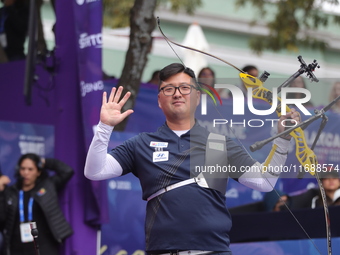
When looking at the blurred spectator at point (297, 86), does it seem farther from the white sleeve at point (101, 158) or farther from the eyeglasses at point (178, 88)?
the white sleeve at point (101, 158)

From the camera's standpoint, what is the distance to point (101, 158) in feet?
17.3

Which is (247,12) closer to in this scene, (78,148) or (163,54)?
(163,54)

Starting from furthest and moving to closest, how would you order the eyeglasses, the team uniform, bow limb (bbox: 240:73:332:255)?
the eyeglasses < bow limb (bbox: 240:73:332:255) < the team uniform

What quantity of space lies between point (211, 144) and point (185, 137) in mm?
179

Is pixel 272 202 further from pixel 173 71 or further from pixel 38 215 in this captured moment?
pixel 173 71

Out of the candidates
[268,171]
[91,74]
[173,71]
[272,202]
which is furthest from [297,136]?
[272,202]

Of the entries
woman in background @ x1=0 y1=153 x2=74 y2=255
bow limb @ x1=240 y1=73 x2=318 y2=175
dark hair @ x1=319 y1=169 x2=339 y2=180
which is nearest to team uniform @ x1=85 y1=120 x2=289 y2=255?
bow limb @ x1=240 y1=73 x2=318 y2=175

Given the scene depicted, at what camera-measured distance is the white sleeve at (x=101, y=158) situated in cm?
523

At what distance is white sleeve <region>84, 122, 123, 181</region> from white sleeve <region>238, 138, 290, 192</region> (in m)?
0.83

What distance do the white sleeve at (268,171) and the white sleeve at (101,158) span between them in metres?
0.83

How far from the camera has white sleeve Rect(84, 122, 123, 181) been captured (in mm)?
5234

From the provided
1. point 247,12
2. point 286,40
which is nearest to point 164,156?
point 286,40

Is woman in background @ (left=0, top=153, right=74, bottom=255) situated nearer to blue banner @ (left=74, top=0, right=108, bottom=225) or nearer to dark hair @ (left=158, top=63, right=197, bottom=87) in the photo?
blue banner @ (left=74, top=0, right=108, bottom=225)

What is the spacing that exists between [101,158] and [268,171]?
1.05m
